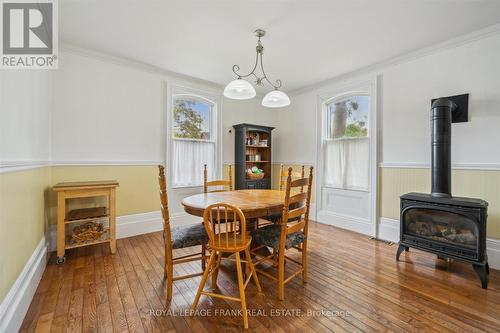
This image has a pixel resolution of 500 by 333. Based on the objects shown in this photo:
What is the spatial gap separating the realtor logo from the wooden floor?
73.6 inches

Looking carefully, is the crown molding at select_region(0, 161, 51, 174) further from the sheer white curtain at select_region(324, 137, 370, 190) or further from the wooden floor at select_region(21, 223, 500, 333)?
the sheer white curtain at select_region(324, 137, 370, 190)

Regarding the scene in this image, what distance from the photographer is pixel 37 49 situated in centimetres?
244

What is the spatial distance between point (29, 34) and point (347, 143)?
4.39m

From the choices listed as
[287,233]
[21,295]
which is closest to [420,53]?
[287,233]

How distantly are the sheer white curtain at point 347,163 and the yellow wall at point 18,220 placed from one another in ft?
13.4

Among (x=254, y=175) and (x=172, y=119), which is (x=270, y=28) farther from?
(x=254, y=175)

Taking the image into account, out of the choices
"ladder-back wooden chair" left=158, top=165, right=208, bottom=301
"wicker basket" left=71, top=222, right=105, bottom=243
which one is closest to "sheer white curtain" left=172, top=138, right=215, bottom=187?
"wicker basket" left=71, top=222, right=105, bottom=243

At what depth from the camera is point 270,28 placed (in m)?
2.49

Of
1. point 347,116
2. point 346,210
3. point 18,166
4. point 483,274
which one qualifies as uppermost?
point 347,116

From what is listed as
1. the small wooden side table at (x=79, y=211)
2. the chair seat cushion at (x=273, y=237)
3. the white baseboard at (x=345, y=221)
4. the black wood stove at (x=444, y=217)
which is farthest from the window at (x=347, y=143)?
the small wooden side table at (x=79, y=211)

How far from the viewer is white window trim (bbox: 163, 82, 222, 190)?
3.74m

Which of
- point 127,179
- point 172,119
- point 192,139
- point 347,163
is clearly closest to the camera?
point 127,179

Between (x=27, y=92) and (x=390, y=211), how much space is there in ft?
14.6

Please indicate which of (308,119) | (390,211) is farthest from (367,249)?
(308,119)
